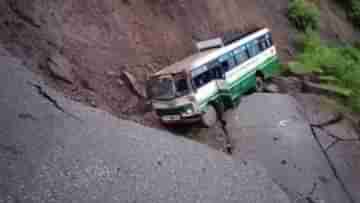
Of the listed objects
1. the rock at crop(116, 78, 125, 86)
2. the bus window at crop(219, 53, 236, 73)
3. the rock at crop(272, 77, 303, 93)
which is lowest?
the rock at crop(272, 77, 303, 93)

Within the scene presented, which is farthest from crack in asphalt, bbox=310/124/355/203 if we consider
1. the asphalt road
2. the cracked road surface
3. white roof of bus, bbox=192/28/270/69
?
white roof of bus, bbox=192/28/270/69

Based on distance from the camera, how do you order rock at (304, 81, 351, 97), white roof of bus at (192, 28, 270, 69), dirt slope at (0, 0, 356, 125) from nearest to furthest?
1. white roof of bus at (192, 28, 270, 69)
2. dirt slope at (0, 0, 356, 125)
3. rock at (304, 81, 351, 97)

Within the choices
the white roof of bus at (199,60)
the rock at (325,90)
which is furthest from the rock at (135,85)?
the rock at (325,90)

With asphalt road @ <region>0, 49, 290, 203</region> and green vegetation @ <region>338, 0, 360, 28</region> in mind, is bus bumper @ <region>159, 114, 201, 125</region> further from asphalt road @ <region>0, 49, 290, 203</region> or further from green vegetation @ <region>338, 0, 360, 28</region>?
green vegetation @ <region>338, 0, 360, 28</region>

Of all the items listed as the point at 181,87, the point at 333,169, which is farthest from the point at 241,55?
the point at 333,169

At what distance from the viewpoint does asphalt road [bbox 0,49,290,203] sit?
5711 mm

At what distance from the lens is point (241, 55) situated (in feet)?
39.5

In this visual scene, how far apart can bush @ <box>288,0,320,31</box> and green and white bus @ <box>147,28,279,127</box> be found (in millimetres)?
8769

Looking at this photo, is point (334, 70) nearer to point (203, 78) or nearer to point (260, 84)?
point (260, 84)

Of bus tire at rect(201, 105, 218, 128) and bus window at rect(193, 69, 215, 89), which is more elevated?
bus window at rect(193, 69, 215, 89)

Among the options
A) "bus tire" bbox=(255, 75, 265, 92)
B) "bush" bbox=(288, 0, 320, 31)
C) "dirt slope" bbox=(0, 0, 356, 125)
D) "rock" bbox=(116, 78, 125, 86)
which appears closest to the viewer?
"dirt slope" bbox=(0, 0, 356, 125)

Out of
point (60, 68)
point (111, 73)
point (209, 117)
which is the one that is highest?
point (60, 68)

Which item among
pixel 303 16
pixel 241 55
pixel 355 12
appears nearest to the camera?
pixel 241 55

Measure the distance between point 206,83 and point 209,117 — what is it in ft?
3.28
